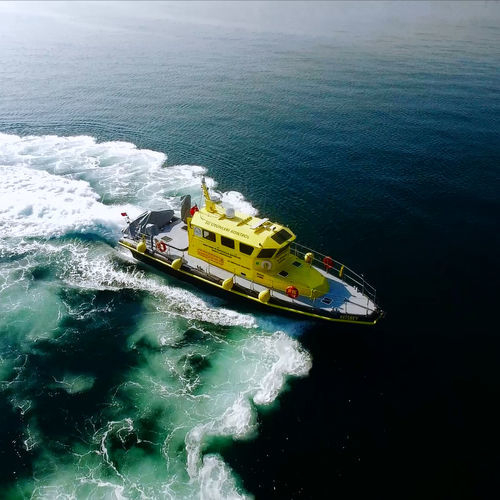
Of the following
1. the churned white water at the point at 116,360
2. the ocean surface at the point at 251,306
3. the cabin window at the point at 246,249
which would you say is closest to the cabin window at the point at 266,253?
the cabin window at the point at 246,249

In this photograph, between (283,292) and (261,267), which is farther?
(261,267)

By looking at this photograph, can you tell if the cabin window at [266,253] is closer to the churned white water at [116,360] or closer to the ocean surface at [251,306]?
the ocean surface at [251,306]

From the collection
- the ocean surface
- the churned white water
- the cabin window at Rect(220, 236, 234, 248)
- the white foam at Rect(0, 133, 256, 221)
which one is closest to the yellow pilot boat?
the cabin window at Rect(220, 236, 234, 248)

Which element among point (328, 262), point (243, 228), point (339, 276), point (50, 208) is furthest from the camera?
point (50, 208)

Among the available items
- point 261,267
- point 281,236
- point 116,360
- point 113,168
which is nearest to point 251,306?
point 261,267

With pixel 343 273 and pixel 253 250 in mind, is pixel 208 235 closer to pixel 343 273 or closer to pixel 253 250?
pixel 253 250

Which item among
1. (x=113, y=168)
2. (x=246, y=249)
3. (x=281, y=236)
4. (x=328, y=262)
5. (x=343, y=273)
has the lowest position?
(x=113, y=168)

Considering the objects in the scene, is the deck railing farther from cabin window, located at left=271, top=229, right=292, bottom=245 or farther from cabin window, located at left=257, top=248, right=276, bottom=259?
cabin window, located at left=257, top=248, right=276, bottom=259

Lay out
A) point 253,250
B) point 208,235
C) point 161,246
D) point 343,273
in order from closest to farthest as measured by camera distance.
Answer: point 253,250
point 208,235
point 343,273
point 161,246
